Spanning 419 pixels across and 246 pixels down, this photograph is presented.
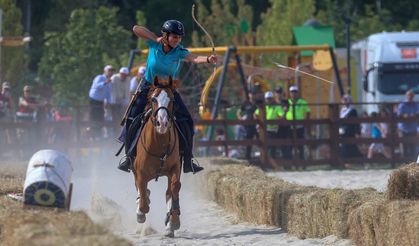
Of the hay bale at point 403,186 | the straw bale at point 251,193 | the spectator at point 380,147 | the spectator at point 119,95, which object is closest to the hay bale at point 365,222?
the hay bale at point 403,186

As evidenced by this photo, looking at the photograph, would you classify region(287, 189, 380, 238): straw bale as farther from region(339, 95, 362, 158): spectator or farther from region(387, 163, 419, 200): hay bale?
region(339, 95, 362, 158): spectator

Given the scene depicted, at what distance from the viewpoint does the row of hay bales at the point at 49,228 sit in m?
8.15

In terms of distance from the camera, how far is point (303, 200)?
→ 13.1 metres

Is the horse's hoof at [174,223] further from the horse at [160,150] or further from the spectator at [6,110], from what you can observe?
the spectator at [6,110]

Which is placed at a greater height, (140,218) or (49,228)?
(49,228)

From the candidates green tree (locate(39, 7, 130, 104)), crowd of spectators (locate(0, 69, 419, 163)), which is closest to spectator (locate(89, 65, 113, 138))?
crowd of spectators (locate(0, 69, 419, 163))

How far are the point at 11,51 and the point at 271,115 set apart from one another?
42.4ft

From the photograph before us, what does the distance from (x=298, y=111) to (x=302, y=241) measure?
14994 millimetres

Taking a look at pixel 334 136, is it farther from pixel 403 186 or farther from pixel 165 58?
pixel 403 186

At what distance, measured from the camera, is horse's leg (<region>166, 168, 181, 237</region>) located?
1345cm

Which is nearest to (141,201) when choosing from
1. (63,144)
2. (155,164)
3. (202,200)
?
(155,164)

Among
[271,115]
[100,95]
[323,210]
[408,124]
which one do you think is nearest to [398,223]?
[323,210]

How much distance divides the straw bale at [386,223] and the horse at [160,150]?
2580 millimetres

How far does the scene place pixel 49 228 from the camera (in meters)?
8.68
